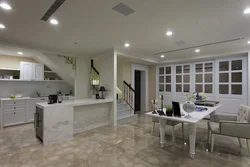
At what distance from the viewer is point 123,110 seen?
5.93 metres

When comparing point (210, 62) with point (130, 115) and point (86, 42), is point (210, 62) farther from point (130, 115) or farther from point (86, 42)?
point (86, 42)

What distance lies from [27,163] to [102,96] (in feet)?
9.07

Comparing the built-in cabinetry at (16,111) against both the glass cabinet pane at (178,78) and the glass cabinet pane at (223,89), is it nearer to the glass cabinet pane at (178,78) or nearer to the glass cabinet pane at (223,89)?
the glass cabinet pane at (178,78)

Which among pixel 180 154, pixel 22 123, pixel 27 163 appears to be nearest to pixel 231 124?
pixel 180 154

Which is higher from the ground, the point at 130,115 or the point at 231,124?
the point at 231,124

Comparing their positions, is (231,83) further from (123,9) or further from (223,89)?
(123,9)

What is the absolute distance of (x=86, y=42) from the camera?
3914 mm

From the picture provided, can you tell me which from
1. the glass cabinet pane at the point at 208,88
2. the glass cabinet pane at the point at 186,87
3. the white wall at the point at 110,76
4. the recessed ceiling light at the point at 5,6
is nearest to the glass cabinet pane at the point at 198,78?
the glass cabinet pane at the point at 208,88

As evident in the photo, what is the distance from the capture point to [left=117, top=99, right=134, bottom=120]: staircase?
18.9ft

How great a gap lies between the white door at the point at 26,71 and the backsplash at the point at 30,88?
508 mm

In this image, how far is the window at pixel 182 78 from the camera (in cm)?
628

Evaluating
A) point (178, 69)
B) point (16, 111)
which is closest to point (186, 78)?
point (178, 69)

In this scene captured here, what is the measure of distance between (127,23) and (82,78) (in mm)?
3672

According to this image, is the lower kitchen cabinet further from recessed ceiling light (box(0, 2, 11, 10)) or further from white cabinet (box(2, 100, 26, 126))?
recessed ceiling light (box(0, 2, 11, 10))
